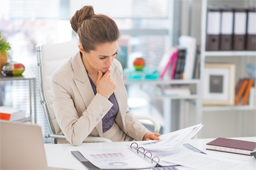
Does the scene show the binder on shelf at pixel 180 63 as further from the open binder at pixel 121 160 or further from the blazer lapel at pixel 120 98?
the open binder at pixel 121 160

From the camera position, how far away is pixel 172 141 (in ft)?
4.16

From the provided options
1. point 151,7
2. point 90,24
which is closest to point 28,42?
point 151,7

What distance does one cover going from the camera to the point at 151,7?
2.76 metres

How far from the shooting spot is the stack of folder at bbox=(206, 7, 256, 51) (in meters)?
2.44

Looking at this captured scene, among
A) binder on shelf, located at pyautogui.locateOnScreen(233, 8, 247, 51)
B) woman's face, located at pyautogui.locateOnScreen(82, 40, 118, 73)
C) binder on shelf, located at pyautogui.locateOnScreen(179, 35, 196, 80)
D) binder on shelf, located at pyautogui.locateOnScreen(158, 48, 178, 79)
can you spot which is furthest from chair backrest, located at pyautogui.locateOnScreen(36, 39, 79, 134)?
binder on shelf, located at pyautogui.locateOnScreen(233, 8, 247, 51)

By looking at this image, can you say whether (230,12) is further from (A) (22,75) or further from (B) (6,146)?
(B) (6,146)

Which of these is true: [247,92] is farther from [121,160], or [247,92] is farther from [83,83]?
[121,160]

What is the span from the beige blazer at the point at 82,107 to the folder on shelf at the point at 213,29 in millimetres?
1088

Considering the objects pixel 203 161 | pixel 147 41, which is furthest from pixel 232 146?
pixel 147 41

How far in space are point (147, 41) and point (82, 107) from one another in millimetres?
1479

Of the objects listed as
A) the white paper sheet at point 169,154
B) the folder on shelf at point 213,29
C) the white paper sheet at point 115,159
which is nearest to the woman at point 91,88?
the white paper sheet at point 115,159

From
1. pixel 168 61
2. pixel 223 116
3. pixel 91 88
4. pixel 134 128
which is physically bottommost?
pixel 223 116

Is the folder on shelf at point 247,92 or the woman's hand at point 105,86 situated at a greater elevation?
the woman's hand at point 105,86

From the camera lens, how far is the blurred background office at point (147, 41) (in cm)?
262
